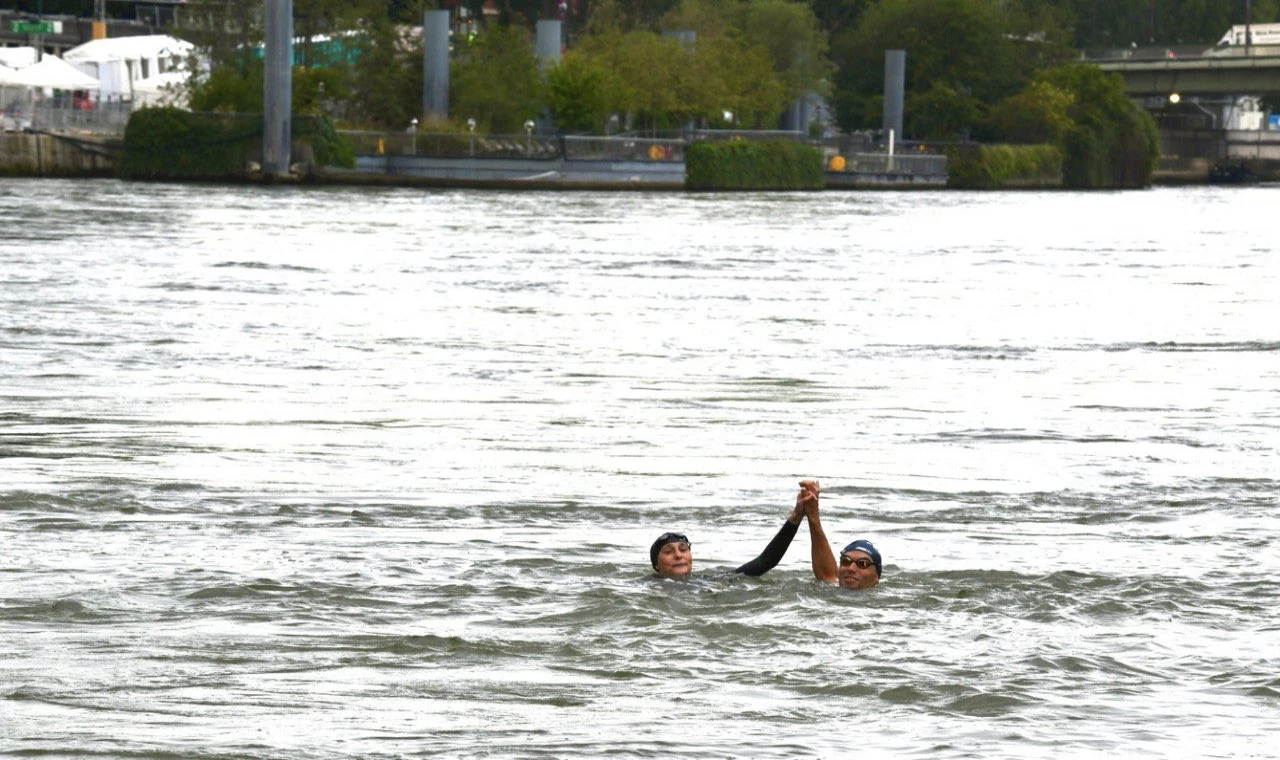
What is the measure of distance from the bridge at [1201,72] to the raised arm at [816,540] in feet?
345

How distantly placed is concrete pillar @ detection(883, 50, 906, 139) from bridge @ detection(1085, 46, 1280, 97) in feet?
63.7

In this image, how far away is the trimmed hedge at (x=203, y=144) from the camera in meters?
75.4

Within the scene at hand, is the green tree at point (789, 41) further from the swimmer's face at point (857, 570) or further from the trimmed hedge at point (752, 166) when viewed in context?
the swimmer's face at point (857, 570)

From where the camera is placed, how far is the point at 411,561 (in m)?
13.1

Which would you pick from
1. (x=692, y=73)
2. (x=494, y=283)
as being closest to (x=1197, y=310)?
(x=494, y=283)

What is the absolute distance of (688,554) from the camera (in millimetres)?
12328

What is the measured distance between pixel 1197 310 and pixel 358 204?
107ft

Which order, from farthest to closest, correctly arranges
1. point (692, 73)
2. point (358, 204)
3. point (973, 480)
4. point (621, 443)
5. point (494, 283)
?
point (692, 73) < point (358, 204) < point (494, 283) < point (621, 443) < point (973, 480)

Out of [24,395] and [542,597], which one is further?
[24,395]

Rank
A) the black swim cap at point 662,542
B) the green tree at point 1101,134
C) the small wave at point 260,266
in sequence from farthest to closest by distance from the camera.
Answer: the green tree at point 1101,134, the small wave at point 260,266, the black swim cap at point 662,542

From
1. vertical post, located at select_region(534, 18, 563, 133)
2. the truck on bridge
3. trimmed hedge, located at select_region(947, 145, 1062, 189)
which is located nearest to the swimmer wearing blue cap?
vertical post, located at select_region(534, 18, 563, 133)

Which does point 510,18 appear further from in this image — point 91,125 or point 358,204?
point 358,204

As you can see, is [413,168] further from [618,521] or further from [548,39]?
[618,521]

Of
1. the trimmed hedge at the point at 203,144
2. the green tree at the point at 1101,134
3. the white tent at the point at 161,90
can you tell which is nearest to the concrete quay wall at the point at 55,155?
the trimmed hedge at the point at 203,144
